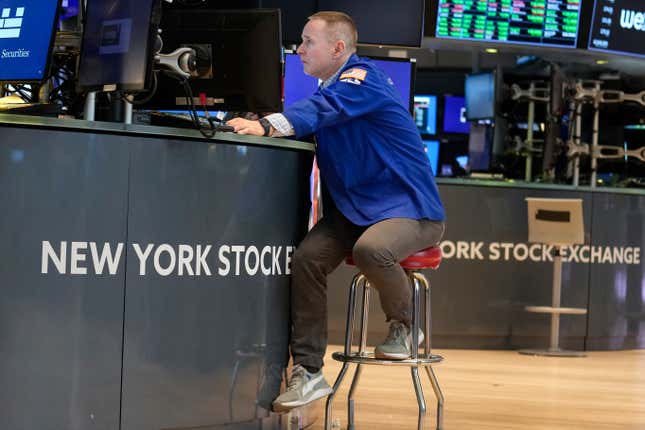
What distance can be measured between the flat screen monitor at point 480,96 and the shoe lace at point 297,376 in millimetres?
5698

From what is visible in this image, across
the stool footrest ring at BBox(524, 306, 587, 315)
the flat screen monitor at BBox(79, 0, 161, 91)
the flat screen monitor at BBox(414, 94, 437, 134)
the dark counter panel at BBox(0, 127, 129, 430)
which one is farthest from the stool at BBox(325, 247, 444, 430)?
the flat screen monitor at BBox(414, 94, 437, 134)

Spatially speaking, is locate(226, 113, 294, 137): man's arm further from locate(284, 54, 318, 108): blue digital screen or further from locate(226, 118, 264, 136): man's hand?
locate(284, 54, 318, 108): blue digital screen

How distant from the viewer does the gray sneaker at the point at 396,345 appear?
3.80 meters

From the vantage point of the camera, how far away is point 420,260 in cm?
392

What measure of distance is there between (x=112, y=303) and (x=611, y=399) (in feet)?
9.58

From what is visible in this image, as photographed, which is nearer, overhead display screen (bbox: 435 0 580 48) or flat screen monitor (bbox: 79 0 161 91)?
flat screen monitor (bbox: 79 0 161 91)

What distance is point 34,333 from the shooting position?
3199 millimetres

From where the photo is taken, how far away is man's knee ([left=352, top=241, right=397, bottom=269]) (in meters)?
3.70

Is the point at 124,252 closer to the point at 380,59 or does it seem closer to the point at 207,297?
the point at 207,297

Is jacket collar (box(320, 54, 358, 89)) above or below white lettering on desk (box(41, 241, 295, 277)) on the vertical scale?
above

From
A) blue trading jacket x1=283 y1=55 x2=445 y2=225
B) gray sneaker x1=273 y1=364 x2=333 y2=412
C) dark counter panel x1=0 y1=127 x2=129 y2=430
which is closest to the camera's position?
dark counter panel x1=0 y1=127 x2=129 y2=430

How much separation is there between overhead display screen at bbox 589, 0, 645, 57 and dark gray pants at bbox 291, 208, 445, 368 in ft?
15.7

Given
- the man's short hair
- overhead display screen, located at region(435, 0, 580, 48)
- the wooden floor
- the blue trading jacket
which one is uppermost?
overhead display screen, located at region(435, 0, 580, 48)

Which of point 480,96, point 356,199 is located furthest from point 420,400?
point 480,96
